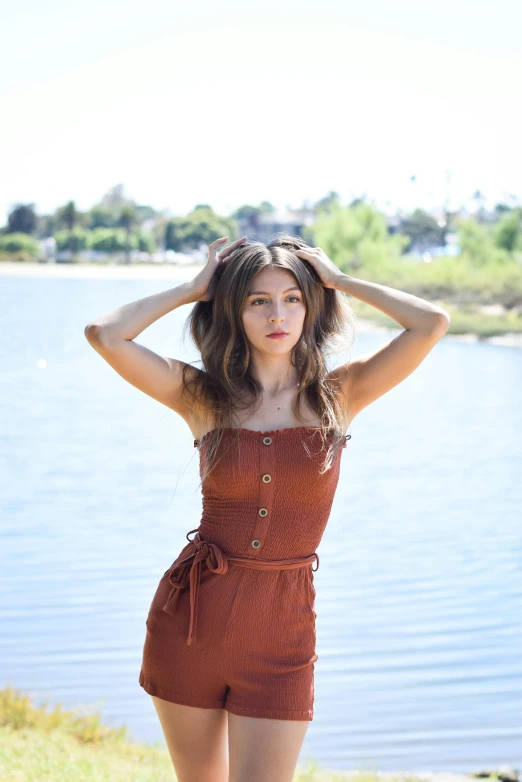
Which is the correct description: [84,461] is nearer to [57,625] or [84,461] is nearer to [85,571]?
[85,571]

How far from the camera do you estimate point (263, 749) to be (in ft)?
6.98

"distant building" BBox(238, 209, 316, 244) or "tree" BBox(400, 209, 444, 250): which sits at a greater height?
"tree" BBox(400, 209, 444, 250)

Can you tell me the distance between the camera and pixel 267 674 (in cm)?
220

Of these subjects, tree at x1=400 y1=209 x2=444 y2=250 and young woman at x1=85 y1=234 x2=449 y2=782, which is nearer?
young woman at x1=85 y1=234 x2=449 y2=782

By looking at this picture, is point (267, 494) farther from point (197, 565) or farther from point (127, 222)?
point (127, 222)

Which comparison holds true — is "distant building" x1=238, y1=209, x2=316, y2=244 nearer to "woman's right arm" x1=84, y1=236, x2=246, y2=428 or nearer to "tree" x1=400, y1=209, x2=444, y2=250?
"tree" x1=400, y1=209, x2=444, y2=250

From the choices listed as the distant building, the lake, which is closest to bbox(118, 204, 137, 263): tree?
the distant building

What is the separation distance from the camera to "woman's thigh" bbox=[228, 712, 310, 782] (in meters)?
2.11

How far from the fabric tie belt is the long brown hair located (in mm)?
215

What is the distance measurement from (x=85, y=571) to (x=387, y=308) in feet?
19.7

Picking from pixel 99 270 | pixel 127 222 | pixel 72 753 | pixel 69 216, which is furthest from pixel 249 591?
pixel 69 216

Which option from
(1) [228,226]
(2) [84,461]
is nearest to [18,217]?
(1) [228,226]

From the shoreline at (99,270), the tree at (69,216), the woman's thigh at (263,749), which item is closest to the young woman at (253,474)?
the woman's thigh at (263,749)

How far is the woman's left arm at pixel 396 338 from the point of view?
96.5 inches
